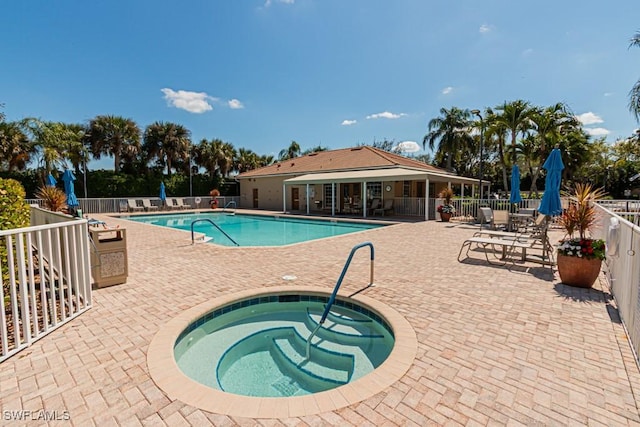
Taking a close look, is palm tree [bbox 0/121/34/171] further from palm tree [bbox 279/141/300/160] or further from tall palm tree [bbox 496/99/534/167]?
tall palm tree [bbox 496/99/534/167]

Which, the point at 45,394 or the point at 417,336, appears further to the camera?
the point at 417,336

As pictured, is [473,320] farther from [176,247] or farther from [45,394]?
[176,247]

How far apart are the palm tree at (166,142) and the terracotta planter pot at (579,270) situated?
31303mm

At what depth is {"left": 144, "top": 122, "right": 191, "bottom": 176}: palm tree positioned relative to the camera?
29047 millimetres

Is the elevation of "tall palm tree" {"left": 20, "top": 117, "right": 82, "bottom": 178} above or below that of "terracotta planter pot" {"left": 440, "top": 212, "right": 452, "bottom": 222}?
above

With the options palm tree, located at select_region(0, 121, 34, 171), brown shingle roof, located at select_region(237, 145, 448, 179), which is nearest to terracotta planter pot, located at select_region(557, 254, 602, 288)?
brown shingle roof, located at select_region(237, 145, 448, 179)

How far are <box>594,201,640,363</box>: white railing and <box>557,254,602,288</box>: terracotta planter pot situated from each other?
30 centimetres

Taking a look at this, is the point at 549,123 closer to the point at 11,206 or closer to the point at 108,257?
the point at 108,257

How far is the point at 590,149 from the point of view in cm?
2425

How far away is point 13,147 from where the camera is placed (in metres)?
20.1

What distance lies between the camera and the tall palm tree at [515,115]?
19.1 metres

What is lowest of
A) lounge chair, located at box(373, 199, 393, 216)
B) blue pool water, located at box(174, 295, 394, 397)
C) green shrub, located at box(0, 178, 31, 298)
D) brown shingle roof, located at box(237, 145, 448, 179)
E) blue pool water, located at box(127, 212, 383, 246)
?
blue pool water, located at box(174, 295, 394, 397)

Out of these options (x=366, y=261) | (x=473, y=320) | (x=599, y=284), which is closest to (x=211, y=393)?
(x=473, y=320)

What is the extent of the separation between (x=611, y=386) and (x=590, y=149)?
29975 millimetres
